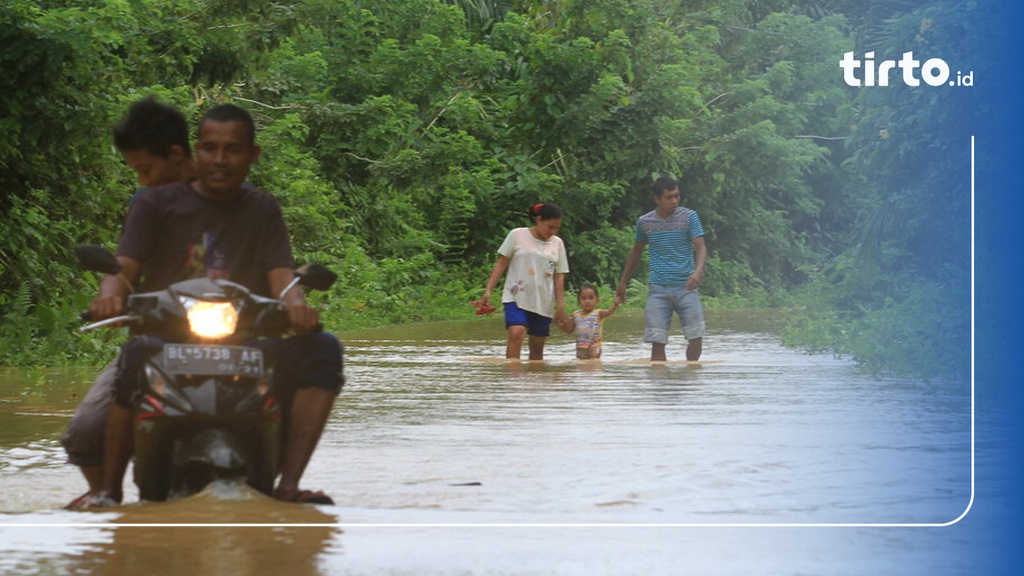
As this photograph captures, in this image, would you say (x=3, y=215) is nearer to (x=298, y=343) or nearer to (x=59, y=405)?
(x=59, y=405)

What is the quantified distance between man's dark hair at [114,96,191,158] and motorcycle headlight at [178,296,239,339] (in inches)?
37.3

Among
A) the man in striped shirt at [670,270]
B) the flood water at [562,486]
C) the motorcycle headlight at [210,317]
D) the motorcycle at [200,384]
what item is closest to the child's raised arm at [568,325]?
the man in striped shirt at [670,270]

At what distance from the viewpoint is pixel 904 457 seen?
26.7ft

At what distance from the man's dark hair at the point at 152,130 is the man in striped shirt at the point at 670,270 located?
28.5ft

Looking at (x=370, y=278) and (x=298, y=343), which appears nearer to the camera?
(x=298, y=343)

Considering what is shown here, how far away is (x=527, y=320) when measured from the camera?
50.0ft

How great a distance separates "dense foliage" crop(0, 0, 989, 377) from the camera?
569 inches

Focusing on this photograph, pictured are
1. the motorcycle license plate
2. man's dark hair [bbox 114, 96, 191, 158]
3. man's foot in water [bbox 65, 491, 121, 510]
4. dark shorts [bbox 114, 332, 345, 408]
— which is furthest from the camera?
man's dark hair [bbox 114, 96, 191, 158]

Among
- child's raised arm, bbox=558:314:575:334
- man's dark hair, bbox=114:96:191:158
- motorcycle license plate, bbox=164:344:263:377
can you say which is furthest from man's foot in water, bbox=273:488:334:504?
child's raised arm, bbox=558:314:575:334

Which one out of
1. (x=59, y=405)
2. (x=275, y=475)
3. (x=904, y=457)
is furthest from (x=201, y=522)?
(x=59, y=405)

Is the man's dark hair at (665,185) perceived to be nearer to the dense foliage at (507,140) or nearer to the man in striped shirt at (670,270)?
the man in striped shirt at (670,270)

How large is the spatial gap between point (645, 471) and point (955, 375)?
5.37 m

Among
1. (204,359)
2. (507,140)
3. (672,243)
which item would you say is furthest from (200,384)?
(507,140)

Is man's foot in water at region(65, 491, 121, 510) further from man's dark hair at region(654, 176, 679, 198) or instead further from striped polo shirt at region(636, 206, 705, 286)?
striped polo shirt at region(636, 206, 705, 286)
